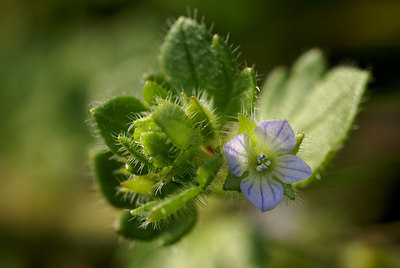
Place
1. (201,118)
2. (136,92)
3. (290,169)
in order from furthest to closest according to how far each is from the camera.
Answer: (136,92) → (201,118) → (290,169)

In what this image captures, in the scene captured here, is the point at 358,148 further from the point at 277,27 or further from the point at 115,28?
the point at 115,28

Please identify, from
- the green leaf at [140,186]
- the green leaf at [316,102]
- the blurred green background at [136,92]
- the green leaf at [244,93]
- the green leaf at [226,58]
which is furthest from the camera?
the blurred green background at [136,92]

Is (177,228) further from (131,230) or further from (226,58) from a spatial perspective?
(226,58)

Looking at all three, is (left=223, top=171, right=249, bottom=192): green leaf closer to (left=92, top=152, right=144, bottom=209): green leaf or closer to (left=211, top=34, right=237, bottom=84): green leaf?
(left=211, top=34, right=237, bottom=84): green leaf

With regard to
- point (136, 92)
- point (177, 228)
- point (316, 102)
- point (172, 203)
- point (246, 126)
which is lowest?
point (177, 228)

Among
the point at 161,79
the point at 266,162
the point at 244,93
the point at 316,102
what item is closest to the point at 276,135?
the point at 266,162

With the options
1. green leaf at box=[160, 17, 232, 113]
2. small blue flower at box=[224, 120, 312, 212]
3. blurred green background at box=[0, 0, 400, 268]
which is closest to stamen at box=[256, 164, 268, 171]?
small blue flower at box=[224, 120, 312, 212]

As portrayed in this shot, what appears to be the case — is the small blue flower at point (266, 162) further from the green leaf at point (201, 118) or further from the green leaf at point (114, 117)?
the green leaf at point (114, 117)

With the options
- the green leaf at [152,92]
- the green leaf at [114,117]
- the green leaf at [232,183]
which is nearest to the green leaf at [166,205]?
the green leaf at [232,183]
